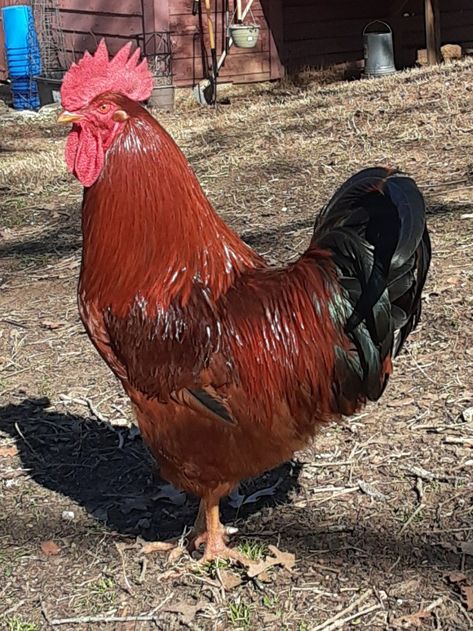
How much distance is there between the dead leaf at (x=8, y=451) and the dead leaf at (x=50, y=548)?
74 centimetres

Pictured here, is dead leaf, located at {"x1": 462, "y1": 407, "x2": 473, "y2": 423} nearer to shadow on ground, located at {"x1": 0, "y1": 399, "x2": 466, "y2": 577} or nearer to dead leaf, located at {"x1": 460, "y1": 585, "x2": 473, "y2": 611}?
shadow on ground, located at {"x1": 0, "y1": 399, "x2": 466, "y2": 577}

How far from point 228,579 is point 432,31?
404 inches

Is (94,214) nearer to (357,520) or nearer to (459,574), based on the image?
(357,520)

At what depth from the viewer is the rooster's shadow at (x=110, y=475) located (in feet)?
11.6

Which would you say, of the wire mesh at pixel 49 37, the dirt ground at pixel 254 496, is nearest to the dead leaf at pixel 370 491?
the dirt ground at pixel 254 496

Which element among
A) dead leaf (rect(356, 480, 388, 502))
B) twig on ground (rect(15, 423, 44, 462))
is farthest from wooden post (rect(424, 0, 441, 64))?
dead leaf (rect(356, 480, 388, 502))

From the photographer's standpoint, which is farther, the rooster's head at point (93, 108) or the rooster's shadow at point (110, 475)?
the rooster's shadow at point (110, 475)

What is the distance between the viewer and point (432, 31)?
464 inches

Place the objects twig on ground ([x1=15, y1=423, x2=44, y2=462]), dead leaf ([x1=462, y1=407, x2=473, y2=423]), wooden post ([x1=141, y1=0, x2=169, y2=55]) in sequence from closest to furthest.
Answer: dead leaf ([x1=462, y1=407, x2=473, y2=423]), twig on ground ([x1=15, y1=423, x2=44, y2=462]), wooden post ([x1=141, y1=0, x2=169, y2=55])

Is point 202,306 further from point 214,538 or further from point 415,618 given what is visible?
point 415,618

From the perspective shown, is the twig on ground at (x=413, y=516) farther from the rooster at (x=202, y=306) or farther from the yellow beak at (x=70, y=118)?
the yellow beak at (x=70, y=118)

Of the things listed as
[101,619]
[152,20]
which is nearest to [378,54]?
[152,20]

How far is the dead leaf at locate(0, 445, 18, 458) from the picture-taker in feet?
13.1

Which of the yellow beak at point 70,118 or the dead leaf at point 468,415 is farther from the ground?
the yellow beak at point 70,118
